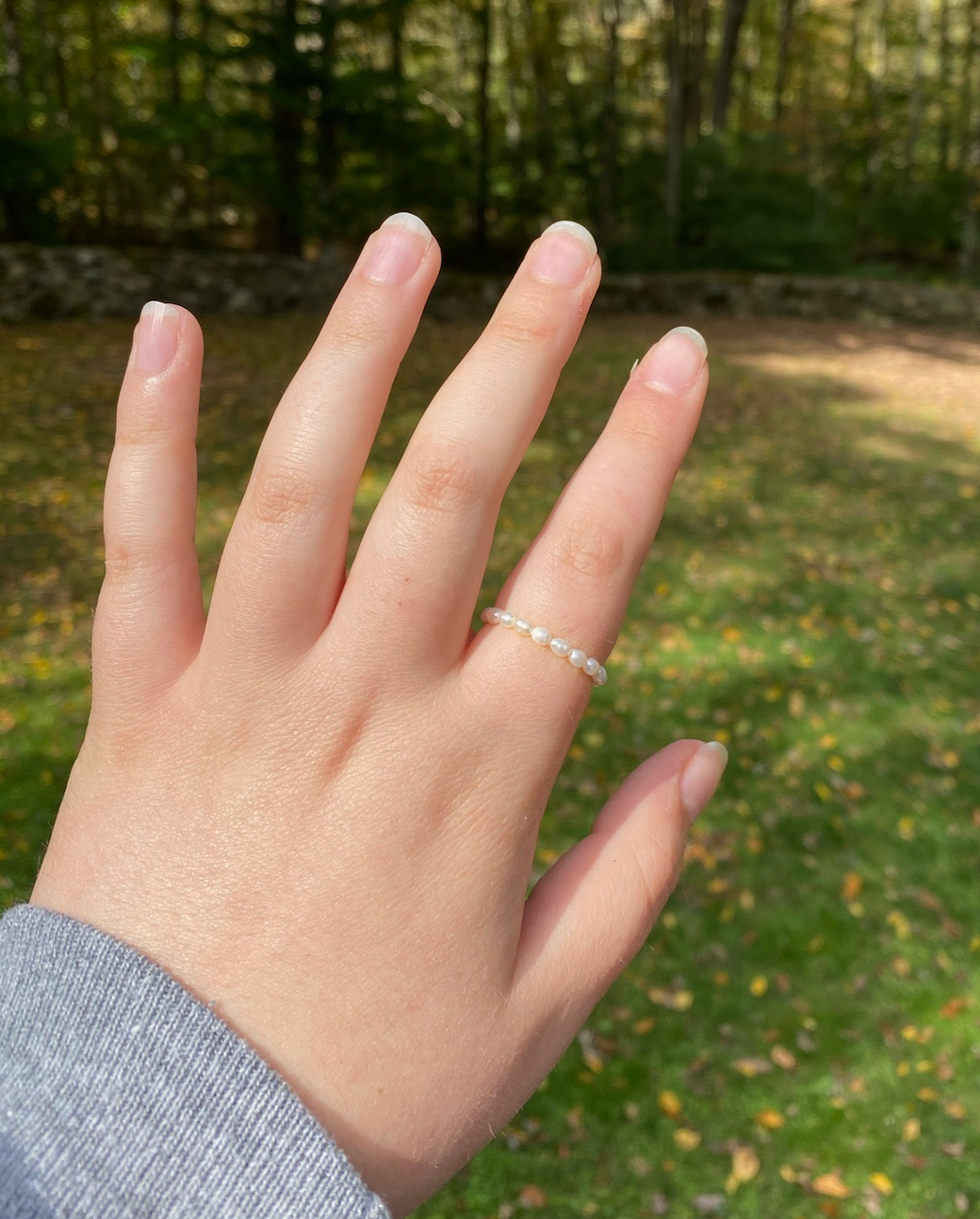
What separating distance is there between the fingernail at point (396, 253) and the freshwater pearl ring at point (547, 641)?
0.44m

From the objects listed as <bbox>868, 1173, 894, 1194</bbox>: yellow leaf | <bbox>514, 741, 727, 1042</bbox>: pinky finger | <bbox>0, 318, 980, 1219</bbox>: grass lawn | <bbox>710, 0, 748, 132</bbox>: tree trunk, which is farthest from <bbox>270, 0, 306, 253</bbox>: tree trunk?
<bbox>868, 1173, 894, 1194</bbox>: yellow leaf

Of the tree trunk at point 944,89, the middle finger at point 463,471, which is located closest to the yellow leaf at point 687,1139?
the middle finger at point 463,471

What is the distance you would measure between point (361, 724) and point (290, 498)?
11.3 inches

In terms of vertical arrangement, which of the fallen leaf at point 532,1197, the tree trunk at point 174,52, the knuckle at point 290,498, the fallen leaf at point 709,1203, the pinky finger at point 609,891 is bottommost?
the fallen leaf at point 709,1203

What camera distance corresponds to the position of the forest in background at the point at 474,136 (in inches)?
458

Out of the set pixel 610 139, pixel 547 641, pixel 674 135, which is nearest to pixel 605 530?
pixel 547 641

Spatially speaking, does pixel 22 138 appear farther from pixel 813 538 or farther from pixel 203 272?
pixel 813 538

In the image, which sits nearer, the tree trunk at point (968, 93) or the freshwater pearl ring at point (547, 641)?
the freshwater pearl ring at point (547, 641)

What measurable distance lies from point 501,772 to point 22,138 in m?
12.6

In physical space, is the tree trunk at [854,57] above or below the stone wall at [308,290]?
above

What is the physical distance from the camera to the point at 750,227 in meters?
16.4

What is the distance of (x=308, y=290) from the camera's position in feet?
42.7

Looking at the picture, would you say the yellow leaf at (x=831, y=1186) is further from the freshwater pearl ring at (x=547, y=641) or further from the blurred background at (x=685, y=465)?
the freshwater pearl ring at (x=547, y=641)

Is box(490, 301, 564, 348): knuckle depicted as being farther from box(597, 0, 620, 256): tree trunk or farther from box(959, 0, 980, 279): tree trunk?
box(959, 0, 980, 279): tree trunk
